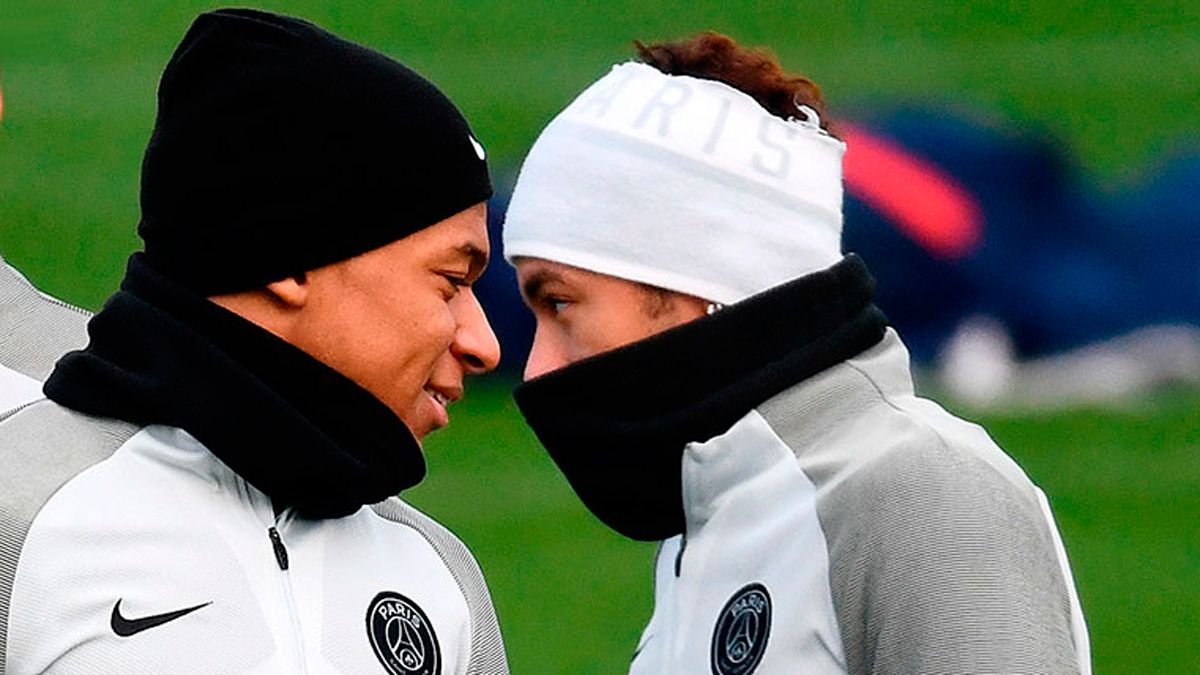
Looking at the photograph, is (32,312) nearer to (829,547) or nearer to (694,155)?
(694,155)

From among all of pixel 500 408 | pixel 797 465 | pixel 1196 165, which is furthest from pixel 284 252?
pixel 1196 165

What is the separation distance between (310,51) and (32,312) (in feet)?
2.26

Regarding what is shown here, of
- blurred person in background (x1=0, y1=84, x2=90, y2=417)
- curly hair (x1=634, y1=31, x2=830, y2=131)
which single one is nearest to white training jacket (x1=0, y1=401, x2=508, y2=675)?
blurred person in background (x1=0, y1=84, x2=90, y2=417)

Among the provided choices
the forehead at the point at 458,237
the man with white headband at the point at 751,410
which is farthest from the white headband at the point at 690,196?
the forehead at the point at 458,237

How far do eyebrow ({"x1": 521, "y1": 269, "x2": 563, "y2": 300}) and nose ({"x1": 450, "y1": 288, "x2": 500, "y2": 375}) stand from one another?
91 millimetres

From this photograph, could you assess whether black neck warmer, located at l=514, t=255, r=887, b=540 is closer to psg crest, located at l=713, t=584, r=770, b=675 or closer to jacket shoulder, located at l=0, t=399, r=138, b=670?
psg crest, located at l=713, t=584, r=770, b=675

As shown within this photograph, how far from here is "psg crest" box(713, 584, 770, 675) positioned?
2.48 meters

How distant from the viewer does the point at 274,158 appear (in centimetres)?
254

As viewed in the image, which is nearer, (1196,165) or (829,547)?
(829,547)

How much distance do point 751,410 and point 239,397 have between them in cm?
53

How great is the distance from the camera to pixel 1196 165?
10969 millimetres

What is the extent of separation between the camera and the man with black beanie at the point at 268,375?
2.48 m

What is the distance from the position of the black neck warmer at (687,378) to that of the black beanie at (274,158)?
27cm

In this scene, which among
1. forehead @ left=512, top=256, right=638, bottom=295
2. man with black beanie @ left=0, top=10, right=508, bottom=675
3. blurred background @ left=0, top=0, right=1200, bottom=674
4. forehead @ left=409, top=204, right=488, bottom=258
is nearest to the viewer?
man with black beanie @ left=0, top=10, right=508, bottom=675
